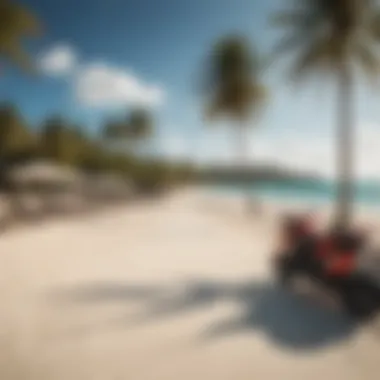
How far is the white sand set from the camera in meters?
1.40

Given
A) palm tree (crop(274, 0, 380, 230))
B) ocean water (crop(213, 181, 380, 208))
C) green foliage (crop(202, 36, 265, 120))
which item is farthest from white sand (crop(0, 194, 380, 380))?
green foliage (crop(202, 36, 265, 120))

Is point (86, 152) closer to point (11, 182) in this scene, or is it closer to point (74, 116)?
point (74, 116)

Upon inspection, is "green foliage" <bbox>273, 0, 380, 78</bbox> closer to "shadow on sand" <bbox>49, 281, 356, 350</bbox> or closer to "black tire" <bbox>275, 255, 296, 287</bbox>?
"black tire" <bbox>275, 255, 296, 287</bbox>

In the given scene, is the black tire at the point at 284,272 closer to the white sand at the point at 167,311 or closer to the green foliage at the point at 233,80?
the white sand at the point at 167,311

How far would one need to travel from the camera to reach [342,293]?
5.54 ft

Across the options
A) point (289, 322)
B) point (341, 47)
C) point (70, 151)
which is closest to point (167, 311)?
point (289, 322)

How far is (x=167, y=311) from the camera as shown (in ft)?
5.51

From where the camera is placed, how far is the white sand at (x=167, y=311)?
140cm

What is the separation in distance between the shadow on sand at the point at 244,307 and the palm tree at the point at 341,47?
0.39m

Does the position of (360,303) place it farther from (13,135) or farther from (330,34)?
(13,135)

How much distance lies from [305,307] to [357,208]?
19.0 inches

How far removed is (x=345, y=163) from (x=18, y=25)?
1.39 metres

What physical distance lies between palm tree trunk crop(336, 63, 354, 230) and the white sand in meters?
0.31

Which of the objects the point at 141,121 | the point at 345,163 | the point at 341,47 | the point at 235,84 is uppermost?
the point at 341,47
